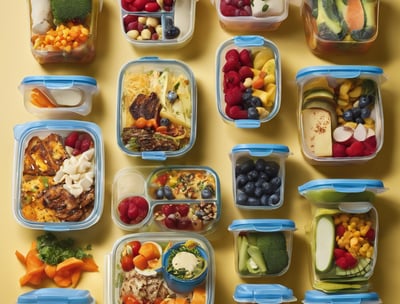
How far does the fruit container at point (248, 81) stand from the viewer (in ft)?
6.26

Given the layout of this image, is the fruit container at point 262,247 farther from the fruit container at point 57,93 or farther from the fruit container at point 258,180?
the fruit container at point 57,93

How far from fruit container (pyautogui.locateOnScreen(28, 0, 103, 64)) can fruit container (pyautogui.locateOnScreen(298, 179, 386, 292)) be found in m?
0.74

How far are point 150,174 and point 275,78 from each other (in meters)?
0.43

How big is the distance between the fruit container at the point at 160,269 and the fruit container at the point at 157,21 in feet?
1.78

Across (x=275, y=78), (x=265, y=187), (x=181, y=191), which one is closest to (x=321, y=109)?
(x=275, y=78)

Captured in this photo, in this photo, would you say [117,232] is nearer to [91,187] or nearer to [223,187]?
[91,187]

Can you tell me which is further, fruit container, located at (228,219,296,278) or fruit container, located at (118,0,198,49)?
fruit container, located at (118,0,198,49)

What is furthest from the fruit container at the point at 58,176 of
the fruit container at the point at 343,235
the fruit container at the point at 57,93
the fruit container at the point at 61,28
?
the fruit container at the point at 343,235

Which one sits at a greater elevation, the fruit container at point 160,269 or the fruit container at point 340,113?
the fruit container at point 340,113

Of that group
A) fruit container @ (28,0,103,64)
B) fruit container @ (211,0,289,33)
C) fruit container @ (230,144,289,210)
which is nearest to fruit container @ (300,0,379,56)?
fruit container @ (211,0,289,33)

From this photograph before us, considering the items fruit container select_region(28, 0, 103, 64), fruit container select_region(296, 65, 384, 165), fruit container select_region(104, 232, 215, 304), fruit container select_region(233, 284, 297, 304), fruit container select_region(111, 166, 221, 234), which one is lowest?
fruit container select_region(233, 284, 297, 304)

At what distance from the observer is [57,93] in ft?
6.38

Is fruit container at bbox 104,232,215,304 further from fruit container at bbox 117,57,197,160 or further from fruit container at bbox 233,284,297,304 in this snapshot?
fruit container at bbox 117,57,197,160

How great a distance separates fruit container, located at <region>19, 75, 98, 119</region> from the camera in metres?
1.91
